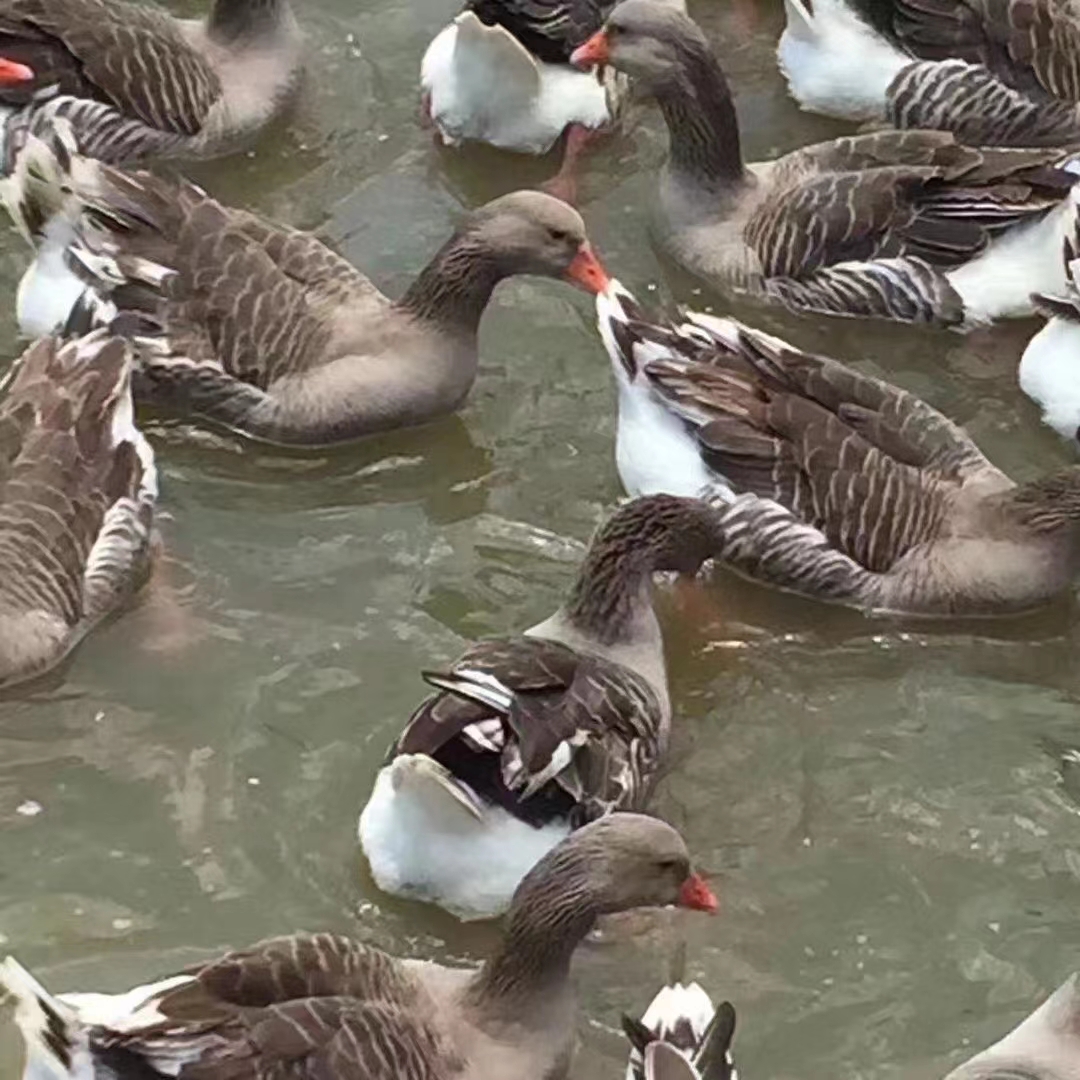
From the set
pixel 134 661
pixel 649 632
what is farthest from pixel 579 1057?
pixel 134 661

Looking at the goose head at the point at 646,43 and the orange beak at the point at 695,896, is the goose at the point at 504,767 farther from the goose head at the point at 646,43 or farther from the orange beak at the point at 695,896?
the goose head at the point at 646,43

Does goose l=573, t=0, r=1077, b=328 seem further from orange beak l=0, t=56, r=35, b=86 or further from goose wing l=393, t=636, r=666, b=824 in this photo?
goose wing l=393, t=636, r=666, b=824

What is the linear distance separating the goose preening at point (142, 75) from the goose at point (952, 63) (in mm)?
2330

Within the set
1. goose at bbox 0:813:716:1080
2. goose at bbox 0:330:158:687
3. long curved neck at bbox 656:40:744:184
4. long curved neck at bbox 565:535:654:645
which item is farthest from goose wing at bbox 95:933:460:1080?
long curved neck at bbox 656:40:744:184

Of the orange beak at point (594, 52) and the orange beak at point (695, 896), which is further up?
the orange beak at point (594, 52)

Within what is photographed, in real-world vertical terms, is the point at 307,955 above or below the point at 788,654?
above

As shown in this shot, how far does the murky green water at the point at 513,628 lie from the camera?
6.89 metres

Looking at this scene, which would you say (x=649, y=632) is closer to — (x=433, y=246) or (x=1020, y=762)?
(x=1020, y=762)

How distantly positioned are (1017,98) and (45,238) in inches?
167

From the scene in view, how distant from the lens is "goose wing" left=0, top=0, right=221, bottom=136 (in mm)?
9656

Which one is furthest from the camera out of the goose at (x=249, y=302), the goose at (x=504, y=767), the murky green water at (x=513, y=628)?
the goose at (x=249, y=302)

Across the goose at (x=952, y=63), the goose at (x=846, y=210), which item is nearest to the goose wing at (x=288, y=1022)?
the goose at (x=846, y=210)

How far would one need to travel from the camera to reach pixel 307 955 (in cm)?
601

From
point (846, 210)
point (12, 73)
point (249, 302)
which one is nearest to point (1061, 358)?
point (846, 210)
